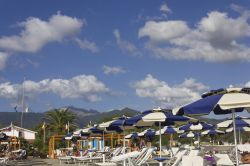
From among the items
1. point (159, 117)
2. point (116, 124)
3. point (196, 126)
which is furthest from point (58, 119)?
point (159, 117)

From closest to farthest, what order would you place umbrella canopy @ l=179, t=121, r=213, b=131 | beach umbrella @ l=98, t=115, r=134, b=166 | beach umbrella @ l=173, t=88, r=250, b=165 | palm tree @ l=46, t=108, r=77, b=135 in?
beach umbrella @ l=173, t=88, r=250, b=165, beach umbrella @ l=98, t=115, r=134, b=166, umbrella canopy @ l=179, t=121, r=213, b=131, palm tree @ l=46, t=108, r=77, b=135

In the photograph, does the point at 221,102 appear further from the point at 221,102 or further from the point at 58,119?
the point at 58,119

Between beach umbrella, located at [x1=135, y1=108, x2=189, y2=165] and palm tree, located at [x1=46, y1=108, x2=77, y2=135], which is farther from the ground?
palm tree, located at [x1=46, y1=108, x2=77, y2=135]

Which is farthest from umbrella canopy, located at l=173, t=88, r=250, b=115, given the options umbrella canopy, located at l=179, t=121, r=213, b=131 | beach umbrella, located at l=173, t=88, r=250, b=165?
umbrella canopy, located at l=179, t=121, r=213, b=131

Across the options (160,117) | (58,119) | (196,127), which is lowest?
(196,127)

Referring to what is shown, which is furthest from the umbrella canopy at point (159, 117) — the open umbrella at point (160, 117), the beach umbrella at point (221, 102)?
the beach umbrella at point (221, 102)

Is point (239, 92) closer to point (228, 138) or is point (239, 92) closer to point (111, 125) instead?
point (111, 125)

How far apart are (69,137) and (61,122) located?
32229mm

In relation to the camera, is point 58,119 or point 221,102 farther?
point 58,119

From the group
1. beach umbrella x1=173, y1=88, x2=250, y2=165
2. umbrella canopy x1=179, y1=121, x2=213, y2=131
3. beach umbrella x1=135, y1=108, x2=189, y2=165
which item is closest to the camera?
beach umbrella x1=173, y1=88, x2=250, y2=165

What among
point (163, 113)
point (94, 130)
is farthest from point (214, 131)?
point (163, 113)

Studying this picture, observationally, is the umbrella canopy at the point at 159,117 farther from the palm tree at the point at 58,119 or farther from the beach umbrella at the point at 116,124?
the palm tree at the point at 58,119

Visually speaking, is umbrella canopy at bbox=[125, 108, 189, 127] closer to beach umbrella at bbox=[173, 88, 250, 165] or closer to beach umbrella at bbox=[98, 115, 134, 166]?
beach umbrella at bbox=[98, 115, 134, 166]

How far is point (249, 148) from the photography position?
17.3 metres
